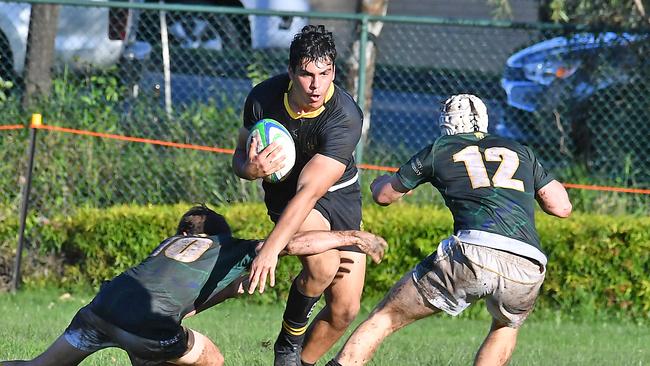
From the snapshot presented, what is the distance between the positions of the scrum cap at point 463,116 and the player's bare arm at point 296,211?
572 mm

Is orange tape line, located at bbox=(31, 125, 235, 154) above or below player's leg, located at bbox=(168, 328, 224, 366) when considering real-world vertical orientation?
below

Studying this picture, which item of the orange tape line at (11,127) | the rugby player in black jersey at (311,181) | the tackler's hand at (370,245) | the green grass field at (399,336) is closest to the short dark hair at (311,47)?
the rugby player in black jersey at (311,181)

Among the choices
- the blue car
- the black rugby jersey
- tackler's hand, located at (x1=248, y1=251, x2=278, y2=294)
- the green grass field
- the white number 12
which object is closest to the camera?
tackler's hand, located at (x1=248, y1=251, x2=278, y2=294)

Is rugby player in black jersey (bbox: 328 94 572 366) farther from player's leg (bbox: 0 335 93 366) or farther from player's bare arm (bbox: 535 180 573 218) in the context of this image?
player's leg (bbox: 0 335 93 366)

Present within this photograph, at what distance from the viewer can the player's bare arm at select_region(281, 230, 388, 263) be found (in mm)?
5312

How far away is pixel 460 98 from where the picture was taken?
5.98 m

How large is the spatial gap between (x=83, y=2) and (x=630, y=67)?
497cm

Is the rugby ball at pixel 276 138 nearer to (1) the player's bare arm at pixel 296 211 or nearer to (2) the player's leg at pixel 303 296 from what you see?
(1) the player's bare arm at pixel 296 211

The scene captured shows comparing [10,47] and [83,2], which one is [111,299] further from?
[10,47]

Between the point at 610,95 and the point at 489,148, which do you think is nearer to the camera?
the point at 489,148

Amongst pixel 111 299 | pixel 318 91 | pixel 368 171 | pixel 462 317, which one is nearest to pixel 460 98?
pixel 318 91

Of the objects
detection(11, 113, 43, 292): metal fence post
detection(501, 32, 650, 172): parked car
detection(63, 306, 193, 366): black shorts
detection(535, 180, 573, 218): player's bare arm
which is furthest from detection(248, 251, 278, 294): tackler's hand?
detection(501, 32, 650, 172): parked car

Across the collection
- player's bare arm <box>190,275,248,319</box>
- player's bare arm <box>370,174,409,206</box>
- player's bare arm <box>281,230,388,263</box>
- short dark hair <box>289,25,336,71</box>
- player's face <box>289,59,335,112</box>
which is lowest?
player's bare arm <box>190,275,248,319</box>

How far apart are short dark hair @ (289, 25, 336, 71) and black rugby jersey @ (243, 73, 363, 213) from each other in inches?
14.9
